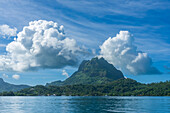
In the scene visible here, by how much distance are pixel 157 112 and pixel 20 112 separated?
75.6 meters

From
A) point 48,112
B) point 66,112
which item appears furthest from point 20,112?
point 66,112

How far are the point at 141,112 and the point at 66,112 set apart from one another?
40663mm

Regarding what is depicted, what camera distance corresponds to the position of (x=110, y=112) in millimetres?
118938

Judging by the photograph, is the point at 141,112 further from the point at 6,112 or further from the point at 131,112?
the point at 6,112

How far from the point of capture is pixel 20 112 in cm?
12606

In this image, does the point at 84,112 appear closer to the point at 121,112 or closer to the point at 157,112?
the point at 121,112

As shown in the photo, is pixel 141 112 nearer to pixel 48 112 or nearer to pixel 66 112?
pixel 66 112

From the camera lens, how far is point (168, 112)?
122 m

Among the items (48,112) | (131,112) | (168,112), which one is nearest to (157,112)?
(168,112)

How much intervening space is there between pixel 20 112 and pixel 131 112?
201 feet

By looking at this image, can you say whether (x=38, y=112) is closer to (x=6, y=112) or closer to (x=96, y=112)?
(x=6, y=112)

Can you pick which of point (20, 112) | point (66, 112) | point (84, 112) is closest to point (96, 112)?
point (84, 112)

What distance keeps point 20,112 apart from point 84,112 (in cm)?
3640

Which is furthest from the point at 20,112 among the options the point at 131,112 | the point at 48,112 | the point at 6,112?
the point at 131,112
